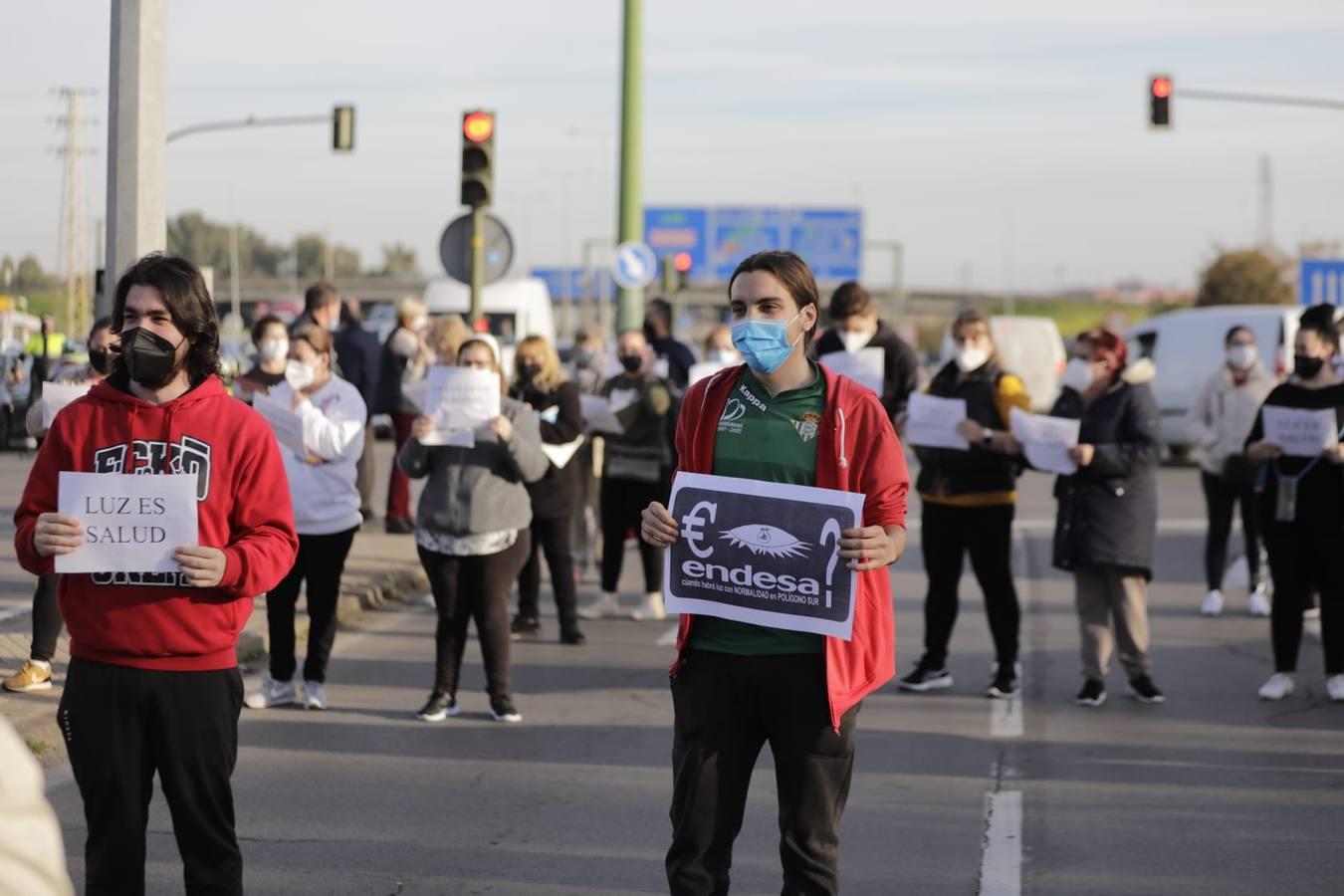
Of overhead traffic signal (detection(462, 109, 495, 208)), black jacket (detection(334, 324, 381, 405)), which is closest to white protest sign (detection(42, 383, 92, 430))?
overhead traffic signal (detection(462, 109, 495, 208))

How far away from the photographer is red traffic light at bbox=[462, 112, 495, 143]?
15480mm

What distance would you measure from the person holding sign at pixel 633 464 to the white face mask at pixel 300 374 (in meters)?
3.49

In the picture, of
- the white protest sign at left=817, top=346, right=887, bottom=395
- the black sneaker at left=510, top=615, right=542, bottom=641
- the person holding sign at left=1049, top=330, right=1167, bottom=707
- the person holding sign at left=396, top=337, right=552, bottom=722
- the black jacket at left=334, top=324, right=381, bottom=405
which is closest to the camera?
the person holding sign at left=396, top=337, right=552, bottom=722

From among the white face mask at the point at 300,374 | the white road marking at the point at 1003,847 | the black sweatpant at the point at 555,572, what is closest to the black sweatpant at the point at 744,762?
the white road marking at the point at 1003,847

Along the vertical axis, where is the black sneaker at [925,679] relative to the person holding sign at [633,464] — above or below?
below

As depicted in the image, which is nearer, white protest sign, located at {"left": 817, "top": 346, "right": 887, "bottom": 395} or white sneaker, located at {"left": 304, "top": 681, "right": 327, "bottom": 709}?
white sneaker, located at {"left": 304, "top": 681, "right": 327, "bottom": 709}

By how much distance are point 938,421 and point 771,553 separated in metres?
5.39

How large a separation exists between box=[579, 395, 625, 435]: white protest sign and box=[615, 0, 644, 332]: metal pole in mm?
9060

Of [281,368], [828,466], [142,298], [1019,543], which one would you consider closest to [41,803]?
[142,298]

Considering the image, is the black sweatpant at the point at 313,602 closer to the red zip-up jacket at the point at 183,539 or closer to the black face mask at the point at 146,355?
the red zip-up jacket at the point at 183,539

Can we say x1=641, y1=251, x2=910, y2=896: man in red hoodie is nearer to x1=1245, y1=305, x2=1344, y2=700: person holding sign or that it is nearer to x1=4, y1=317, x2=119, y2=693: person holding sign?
x1=4, y1=317, x2=119, y2=693: person holding sign

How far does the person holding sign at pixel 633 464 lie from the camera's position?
12.9 m

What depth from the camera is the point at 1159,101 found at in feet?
105

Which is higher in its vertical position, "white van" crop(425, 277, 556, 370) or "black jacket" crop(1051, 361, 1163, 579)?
"white van" crop(425, 277, 556, 370)
